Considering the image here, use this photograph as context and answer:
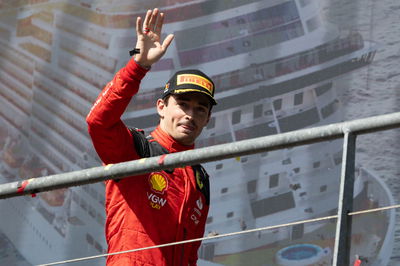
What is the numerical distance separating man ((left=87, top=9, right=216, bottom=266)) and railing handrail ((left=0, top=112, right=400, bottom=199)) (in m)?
0.32

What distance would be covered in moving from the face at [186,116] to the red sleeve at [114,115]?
0.58 feet

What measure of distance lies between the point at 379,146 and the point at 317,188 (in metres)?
0.66

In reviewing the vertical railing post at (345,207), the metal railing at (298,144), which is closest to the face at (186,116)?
the metal railing at (298,144)

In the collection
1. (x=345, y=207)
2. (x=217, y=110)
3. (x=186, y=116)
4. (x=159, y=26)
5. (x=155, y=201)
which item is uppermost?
(x=217, y=110)

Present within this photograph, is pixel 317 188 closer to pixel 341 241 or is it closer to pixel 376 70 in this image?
pixel 376 70

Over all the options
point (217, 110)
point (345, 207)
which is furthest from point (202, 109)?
point (217, 110)

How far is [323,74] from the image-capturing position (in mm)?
9547

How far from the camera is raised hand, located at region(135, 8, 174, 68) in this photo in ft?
8.94

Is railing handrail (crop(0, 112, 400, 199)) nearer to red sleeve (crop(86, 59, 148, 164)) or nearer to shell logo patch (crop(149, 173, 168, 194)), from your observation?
red sleeve (crop(86, 59, 148, 164))

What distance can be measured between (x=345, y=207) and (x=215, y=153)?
0.93ft

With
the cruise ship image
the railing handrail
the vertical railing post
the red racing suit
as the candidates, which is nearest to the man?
the red racing suit

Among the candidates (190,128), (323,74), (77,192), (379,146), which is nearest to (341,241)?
(190,128)

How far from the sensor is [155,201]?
2.72 m

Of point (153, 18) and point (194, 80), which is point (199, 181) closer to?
point (194, 80)
